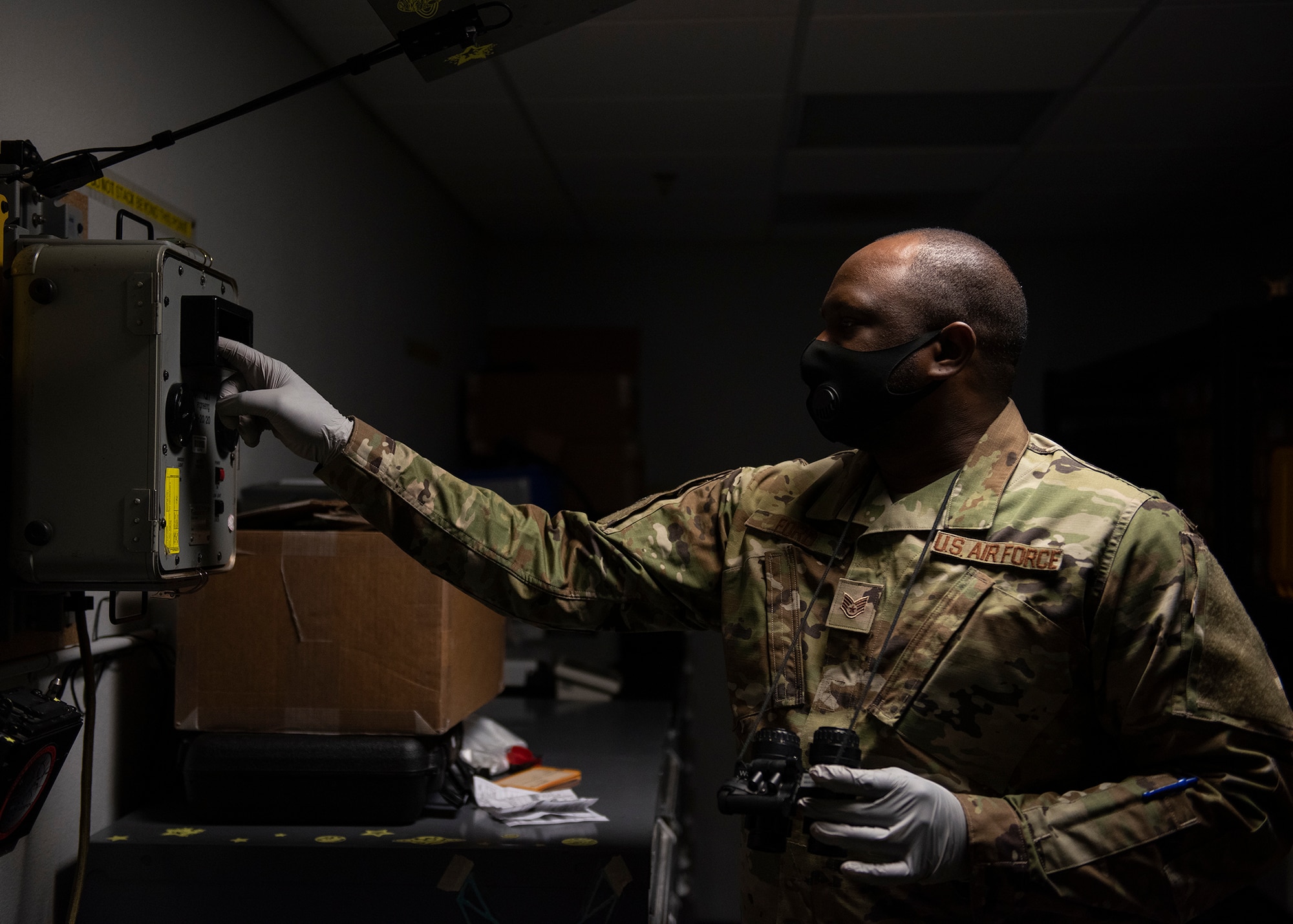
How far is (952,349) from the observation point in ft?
3.92

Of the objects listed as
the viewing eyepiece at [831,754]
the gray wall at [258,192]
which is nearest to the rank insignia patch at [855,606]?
the viewing eyepiece at [831,754]

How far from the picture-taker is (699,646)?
431cm

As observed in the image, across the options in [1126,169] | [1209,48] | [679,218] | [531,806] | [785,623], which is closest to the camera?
[785,623]

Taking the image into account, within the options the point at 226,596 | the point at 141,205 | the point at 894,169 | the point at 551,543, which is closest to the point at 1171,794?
the point at 551,543

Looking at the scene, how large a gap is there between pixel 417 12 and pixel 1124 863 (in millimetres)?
1246

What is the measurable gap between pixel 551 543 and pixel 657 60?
1611 millimetres

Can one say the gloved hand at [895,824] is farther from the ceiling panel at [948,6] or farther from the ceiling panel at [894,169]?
the ceiling panel at [894,169]

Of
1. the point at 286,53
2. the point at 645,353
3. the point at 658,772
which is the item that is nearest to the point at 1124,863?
the point at 658,772

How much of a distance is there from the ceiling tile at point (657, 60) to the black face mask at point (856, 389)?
1354 millimetres

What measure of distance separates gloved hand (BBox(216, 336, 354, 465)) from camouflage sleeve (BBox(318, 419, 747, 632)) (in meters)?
0.03

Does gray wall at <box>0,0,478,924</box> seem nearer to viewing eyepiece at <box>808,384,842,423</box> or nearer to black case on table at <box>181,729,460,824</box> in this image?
black case on table at <box>181,729,460,824</box>

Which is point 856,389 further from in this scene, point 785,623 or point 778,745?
point 778,745

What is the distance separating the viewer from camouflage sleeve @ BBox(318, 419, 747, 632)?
1.21 m

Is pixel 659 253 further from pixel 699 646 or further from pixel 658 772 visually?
pixel 658 772
